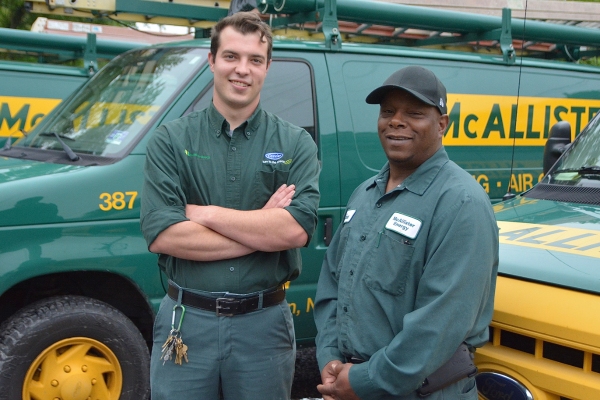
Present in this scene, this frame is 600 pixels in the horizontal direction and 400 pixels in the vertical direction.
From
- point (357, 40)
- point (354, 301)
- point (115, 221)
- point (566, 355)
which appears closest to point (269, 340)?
point (354, 301)

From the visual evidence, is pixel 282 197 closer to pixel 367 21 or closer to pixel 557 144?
pixel 557 144

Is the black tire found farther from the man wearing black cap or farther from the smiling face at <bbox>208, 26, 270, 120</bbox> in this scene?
the man wearing black cap

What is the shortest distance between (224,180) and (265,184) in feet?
0.53

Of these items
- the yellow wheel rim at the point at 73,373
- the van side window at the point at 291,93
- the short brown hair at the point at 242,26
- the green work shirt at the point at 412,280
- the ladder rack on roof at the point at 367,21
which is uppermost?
the ladder rack on roof at the point at 367,21

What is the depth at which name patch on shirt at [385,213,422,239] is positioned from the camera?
7.22ft

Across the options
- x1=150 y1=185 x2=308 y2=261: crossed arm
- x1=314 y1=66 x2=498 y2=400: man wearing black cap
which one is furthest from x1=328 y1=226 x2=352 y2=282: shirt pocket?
x1=150 y1=185 x2=308 y2=261: crossed arm

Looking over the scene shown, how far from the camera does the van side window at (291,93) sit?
441 cm

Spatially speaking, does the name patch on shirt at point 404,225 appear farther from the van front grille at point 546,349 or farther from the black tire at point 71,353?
the black tire at point 71,353

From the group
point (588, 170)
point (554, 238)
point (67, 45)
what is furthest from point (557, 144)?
point (67, 45)

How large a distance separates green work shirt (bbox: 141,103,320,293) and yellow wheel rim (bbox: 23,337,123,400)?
126 centimetres

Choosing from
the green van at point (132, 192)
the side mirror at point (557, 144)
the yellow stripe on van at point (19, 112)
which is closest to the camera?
the green van at point (132, 192)

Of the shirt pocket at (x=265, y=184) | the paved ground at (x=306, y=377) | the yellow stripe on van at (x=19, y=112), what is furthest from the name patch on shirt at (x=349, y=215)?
the yellow stripe on van at (x=19, y=112)

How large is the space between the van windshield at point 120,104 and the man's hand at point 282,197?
141cm

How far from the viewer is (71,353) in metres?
3.84
